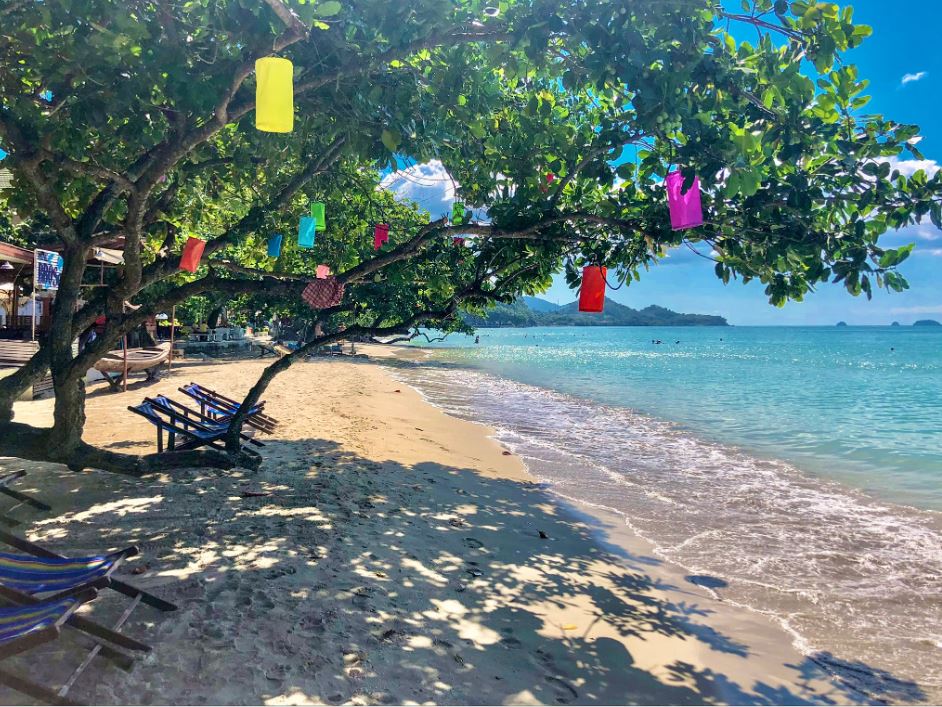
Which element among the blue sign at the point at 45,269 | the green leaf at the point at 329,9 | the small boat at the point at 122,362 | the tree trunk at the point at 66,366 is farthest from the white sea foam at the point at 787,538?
the blue sign at the point at 45,269

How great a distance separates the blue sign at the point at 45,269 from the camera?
428 inches

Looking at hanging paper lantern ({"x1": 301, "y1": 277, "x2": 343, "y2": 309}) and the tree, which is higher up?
the tree

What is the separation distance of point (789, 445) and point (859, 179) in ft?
43.0

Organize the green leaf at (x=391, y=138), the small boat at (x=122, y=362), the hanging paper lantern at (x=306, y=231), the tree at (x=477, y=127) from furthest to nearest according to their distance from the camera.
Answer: the small boat at (x=122, y=362)
the hanging paper lantern at (x=306, y=231)
the green leaf at (x=391, y=138)
the tree at (x=477, y=127)

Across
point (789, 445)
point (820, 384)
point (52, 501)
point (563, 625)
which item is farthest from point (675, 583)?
point (820, 384)

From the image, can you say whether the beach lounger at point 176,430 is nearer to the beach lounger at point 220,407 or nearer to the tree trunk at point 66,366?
the beach lounger at point 220,407

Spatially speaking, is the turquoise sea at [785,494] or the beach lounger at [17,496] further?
the turquoise sea at [785,494]

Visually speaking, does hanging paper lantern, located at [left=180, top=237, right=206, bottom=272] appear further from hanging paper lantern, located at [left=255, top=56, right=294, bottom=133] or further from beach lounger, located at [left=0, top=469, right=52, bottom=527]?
hanging paper lantern, located at [left=255, top=56, right=294, bottom=133]

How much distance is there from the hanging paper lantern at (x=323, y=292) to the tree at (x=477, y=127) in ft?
0.61

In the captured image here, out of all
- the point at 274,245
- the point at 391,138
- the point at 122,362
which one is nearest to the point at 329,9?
the point at 391,138

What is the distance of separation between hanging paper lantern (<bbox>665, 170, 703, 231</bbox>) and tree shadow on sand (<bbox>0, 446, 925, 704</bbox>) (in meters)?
3.33

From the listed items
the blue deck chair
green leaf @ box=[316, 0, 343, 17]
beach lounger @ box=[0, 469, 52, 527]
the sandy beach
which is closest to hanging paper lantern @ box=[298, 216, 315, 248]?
the sandy beach

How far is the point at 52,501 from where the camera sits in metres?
5.71

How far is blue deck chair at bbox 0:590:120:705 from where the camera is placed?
2465mm
